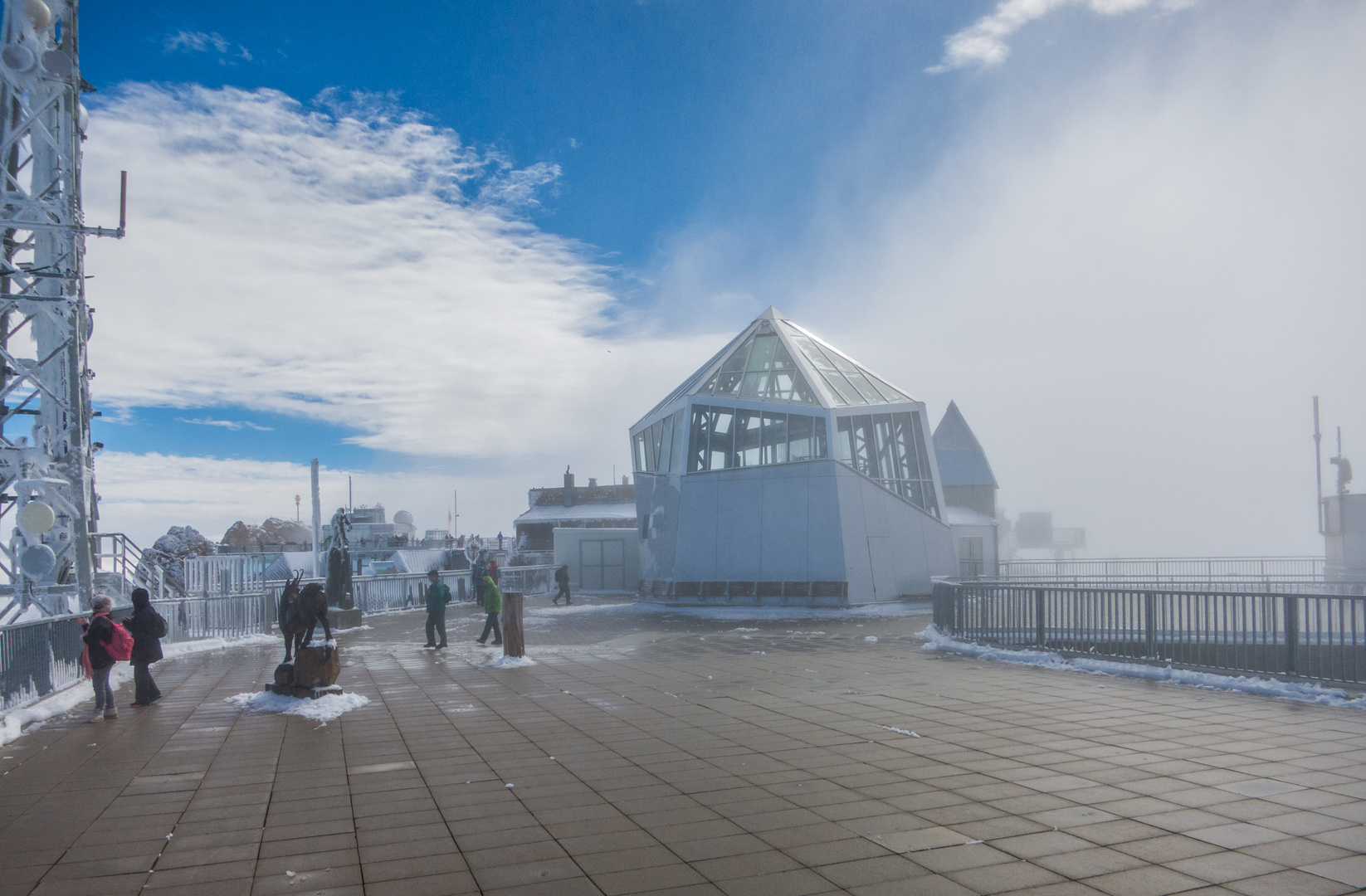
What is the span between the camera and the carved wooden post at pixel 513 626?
46.5 ft

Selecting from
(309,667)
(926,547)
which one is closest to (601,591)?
(926,547)

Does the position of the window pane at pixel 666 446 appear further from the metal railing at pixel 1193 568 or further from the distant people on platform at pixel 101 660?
the distant people on platform at pixel 101 660

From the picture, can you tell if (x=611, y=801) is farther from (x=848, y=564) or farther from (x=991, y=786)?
(x=848, y=564)

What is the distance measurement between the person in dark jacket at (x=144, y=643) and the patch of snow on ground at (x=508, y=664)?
14.7ft

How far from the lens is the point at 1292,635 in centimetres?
1032

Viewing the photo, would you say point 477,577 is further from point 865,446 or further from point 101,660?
point 101,660

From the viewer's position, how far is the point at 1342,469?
3784 centimetres

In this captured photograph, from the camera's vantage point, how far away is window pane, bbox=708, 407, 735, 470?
2698 cm

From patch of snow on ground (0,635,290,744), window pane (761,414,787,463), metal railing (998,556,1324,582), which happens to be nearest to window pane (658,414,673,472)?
window pane (761,414,787,463)

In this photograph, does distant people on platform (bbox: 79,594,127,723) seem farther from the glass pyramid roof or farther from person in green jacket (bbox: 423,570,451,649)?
the glass pyramid roof

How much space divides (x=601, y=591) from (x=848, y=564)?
1467 cm

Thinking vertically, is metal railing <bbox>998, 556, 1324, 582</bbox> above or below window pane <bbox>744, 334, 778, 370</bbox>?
below

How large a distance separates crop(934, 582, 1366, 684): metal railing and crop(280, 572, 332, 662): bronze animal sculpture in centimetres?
979

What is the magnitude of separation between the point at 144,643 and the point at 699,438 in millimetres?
18429
